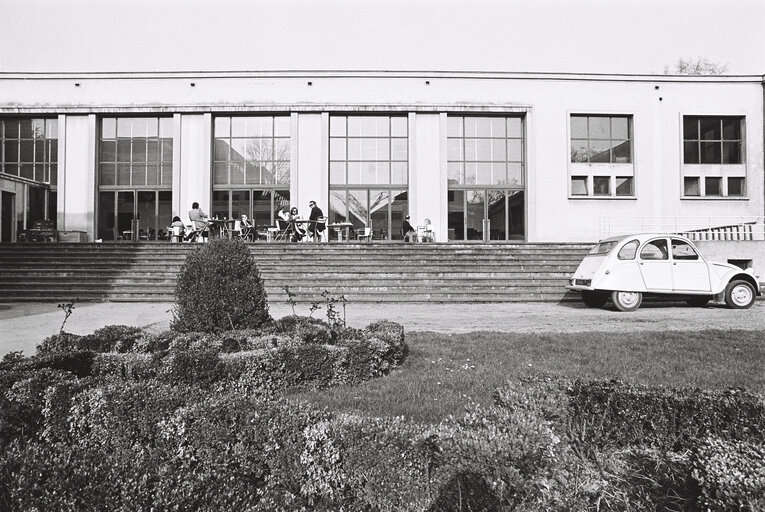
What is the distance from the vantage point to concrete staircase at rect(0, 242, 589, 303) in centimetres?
1447

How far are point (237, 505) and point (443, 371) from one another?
315 centimetres

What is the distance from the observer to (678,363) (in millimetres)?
→ 5332

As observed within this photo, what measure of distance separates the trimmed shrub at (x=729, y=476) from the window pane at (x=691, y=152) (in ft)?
90.3

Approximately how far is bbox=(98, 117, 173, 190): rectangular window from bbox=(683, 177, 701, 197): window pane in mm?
26742

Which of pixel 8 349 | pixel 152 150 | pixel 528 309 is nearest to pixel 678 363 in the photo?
pixel 528 309

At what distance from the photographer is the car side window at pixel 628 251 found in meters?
12.1

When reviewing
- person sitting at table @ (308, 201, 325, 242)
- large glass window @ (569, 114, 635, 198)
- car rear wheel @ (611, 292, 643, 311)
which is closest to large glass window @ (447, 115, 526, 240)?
large glass window @ (569, 114, 635, 198)

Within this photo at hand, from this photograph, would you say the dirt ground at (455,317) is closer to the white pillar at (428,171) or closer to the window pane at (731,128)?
the white pillar at (428,171)

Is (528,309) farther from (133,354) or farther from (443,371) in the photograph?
(133,354)

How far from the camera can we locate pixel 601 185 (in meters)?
25.1

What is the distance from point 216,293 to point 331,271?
10.1m

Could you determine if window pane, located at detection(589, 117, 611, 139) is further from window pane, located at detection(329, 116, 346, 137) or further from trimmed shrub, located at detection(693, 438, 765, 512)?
trimmed shrub, located at detection(693, 438, 765, 512)

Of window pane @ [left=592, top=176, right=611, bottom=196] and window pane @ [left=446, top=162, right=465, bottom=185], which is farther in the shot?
window pane @ [left=446, top=162, right=465, bottom=185]

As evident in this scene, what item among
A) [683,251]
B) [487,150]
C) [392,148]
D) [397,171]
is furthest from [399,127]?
[683,251]
